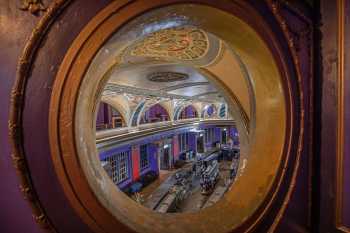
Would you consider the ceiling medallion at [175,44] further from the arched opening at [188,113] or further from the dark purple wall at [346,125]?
the arched opening at [188,113]

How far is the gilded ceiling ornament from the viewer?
75 centimetres

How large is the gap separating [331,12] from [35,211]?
1.98 meters

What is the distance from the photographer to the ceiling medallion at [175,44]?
11.4ft

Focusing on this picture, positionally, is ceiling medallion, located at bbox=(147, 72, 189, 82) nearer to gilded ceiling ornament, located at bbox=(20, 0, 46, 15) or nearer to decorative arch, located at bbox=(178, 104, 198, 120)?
gilded ceiling ornament, located at bbox=(20, 0, 46, 15)

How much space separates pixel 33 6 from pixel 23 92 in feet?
1.10

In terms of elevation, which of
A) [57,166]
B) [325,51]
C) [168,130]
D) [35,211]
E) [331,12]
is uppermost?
[331,12]

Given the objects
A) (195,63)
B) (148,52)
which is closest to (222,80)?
(195,63)

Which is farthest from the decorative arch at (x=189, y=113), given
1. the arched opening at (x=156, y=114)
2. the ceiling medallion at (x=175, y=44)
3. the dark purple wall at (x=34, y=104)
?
the dark purple wall at (x=34, y=104)

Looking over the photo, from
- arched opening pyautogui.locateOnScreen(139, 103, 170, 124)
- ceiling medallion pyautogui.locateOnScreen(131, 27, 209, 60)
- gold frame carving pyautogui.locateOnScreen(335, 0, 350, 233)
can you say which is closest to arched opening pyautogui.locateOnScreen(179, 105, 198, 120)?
arched opening pyautogui.locateOnScreen(139, 103, 170, 124)

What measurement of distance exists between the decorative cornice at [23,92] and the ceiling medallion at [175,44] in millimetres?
2744

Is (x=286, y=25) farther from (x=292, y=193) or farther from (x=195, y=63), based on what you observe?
(x=195, y=63)

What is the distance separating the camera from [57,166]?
0.78 m

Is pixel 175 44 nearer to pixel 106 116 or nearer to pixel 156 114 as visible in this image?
pixel 106 116

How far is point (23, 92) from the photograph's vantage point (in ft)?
2.45
